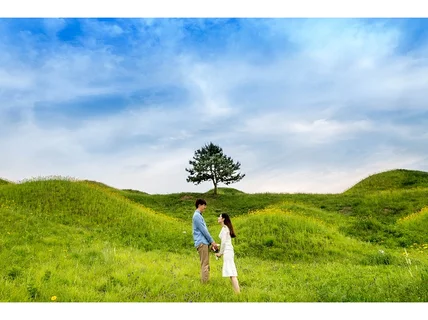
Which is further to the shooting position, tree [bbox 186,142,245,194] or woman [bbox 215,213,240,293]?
tree [bbox 186,142,245,194]

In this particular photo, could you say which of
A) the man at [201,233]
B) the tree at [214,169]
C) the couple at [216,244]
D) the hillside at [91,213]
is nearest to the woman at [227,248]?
the couple at [216,244]

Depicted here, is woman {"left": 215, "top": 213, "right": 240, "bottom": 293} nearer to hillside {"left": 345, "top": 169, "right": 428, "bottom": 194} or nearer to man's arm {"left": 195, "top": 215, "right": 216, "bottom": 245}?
man's arm {"left": 195, "top": 215, "right": 216, "bottom": 245}

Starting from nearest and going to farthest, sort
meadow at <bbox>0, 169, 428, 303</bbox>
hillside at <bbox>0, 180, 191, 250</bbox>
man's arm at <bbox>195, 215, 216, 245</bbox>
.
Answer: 1. meadow at <bbox>0, 169, 428, 303</bbox>
2. man's arm at <bbox>195, 215, 216, 245</bbox>
3. hillside at <bbox>0, 180, 191, 250</bbox>

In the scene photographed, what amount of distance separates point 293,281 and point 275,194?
Answer: 34.6 m

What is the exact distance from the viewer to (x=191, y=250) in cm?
2078

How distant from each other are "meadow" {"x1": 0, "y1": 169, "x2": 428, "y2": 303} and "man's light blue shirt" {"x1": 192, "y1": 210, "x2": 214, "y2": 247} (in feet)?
4.38

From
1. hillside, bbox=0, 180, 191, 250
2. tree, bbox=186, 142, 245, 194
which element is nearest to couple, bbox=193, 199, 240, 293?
hillside, bbox=0, 180, 191, 250

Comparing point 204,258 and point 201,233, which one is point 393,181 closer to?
point 204,258

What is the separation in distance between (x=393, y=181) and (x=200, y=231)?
46.3 metres

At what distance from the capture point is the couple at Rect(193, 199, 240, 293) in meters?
10.2

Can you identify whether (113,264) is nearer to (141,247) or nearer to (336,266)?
(141,247)

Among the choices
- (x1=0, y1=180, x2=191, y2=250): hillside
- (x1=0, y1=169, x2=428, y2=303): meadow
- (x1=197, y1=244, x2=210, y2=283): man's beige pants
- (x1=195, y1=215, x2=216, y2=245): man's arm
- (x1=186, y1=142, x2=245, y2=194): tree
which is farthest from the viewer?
(x1=186, y1=142, x2=245, y2=194): tree

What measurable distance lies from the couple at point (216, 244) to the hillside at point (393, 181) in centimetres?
4073

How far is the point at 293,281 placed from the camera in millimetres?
12516
